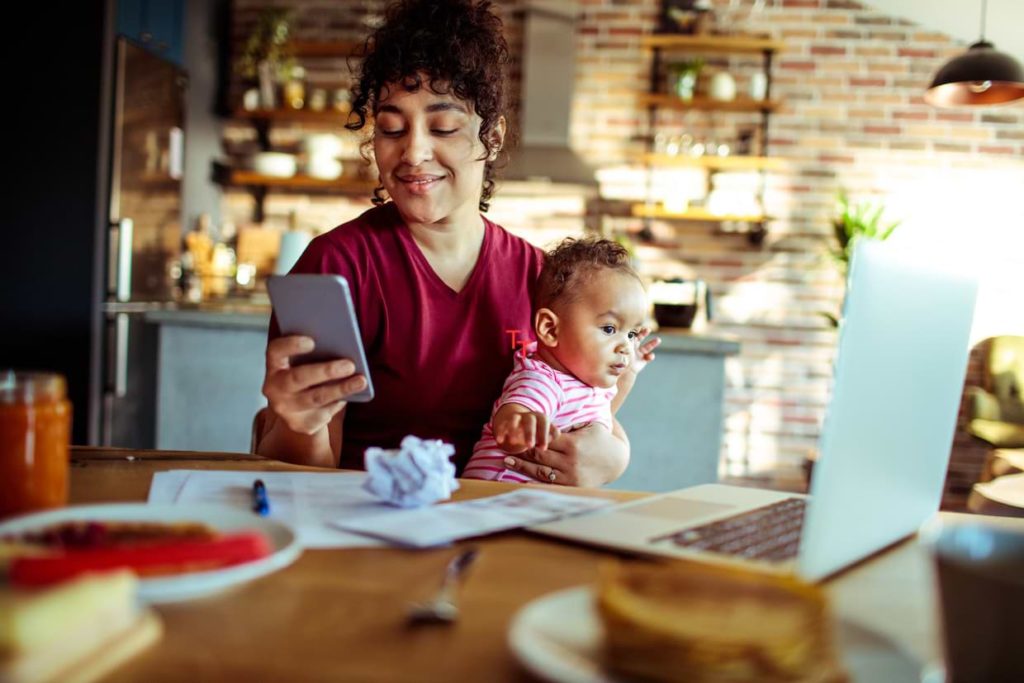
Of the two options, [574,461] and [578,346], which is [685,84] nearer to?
[578,346]

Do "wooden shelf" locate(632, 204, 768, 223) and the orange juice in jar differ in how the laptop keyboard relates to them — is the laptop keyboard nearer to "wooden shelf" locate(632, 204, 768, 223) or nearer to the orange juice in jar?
the orange juice in jar

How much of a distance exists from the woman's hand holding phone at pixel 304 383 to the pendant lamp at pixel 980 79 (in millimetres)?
3391

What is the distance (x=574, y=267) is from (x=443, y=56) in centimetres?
45

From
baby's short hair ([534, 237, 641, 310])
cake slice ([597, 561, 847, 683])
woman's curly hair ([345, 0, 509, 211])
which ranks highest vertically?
woman's curly hair ([345, 0, 509, 211])

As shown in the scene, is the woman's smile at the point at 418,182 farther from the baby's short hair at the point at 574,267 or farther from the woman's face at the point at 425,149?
the baby's short hair at the point at 574,267

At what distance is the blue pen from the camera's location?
971mm

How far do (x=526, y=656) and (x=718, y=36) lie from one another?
5445 millimetres

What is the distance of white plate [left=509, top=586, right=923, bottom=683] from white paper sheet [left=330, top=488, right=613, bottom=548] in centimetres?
26

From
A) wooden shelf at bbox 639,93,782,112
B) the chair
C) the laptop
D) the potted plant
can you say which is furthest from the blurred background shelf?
the laptop

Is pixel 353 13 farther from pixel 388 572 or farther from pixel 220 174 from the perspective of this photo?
pixel 388 572

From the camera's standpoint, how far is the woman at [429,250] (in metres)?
1.61

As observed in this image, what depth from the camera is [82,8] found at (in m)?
3.98

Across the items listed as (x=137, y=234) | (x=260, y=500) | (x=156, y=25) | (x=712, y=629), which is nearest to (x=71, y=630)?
(x=712, y=629)

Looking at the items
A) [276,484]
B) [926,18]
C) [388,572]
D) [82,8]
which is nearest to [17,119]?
[82,8]
